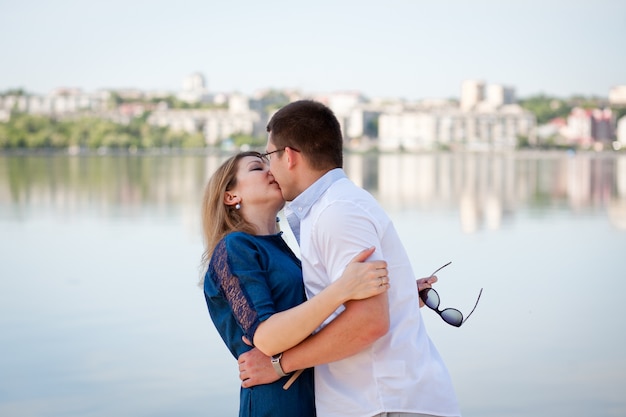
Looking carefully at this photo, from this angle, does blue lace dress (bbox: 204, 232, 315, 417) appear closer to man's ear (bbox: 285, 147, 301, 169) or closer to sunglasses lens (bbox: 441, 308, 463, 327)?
man's ear (bbox: 285, 147, 301, 169)

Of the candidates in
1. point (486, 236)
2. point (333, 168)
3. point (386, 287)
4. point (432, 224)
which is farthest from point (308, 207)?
point (432, 224)

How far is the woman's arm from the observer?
77.2 inches

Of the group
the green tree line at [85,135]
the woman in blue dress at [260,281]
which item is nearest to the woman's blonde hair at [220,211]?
the woman in blue dress at [260,281]

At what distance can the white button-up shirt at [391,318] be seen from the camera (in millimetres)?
2004

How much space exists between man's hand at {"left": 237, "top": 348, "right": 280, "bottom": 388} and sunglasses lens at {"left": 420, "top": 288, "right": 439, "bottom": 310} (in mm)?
469

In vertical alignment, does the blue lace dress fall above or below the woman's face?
below

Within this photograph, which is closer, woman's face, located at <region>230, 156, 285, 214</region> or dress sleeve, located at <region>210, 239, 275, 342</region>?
dress sleeve, located at <region>210, 239, 275, 342</region>

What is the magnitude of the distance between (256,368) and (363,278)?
0.35m

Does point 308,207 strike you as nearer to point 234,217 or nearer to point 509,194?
point 234,217

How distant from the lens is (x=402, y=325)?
2.08 metres

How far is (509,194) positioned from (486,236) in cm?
920

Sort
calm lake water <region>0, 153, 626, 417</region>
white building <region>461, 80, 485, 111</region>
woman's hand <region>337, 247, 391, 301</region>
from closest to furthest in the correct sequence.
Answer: woman's hand <region>337, 247, 391, 301</region> → calm lake water <region>0, 153, 626, 417</region> → white building <region>461, 80, 485, 111</region>

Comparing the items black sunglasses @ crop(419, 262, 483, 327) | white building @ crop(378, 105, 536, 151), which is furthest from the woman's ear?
white building @ crop(378, 105, 536, 151)

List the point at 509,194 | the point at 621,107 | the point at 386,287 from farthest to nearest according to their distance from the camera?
the point at 621,107
the point at 509,194
the point at 386,287
